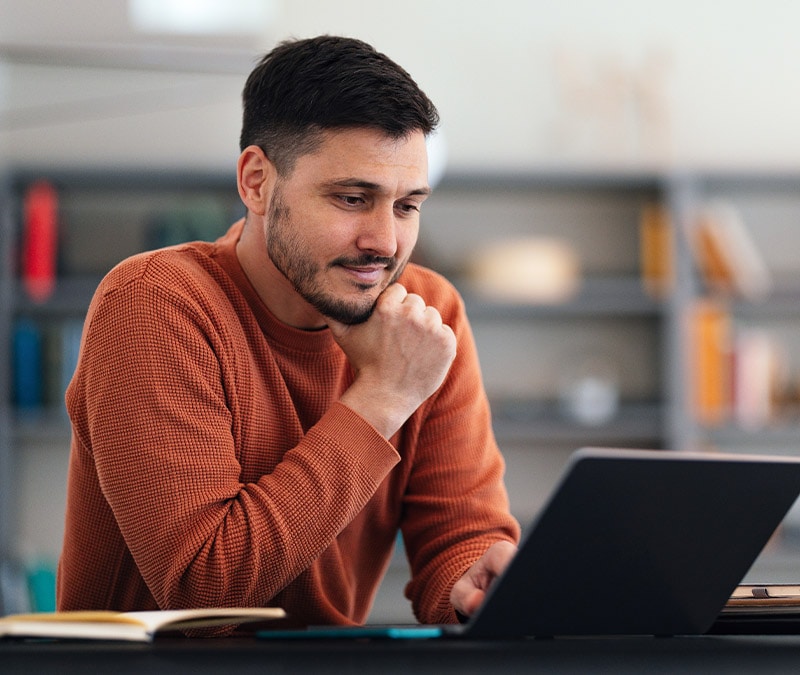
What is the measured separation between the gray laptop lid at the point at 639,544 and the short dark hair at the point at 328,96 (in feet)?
2.07

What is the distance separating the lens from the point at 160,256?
1297mm

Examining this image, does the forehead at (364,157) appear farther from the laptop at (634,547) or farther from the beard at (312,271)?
the laptop at (634,547)

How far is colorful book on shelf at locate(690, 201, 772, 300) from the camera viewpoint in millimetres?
3707

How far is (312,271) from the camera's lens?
4.41 feet

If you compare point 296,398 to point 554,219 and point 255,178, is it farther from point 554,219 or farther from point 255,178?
point 554,219

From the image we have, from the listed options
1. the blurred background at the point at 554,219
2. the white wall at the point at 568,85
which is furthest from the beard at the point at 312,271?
the white wall at the point at 568,85

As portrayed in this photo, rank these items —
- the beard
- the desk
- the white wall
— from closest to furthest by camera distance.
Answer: the desk < the beard < the white wall

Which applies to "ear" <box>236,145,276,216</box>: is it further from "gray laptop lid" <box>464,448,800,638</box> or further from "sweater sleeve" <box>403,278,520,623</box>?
"gray laptop lid" <box>464,448,800,638</box>

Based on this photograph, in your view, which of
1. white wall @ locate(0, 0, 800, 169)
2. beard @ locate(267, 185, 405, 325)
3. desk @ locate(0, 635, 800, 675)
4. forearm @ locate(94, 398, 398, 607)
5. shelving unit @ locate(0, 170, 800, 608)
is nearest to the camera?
desk @ locate(0, 635, 800, 675)

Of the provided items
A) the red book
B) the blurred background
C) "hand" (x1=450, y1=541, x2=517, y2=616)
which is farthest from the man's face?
the red book

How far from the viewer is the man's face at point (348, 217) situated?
130 cm

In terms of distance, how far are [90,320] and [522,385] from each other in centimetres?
288

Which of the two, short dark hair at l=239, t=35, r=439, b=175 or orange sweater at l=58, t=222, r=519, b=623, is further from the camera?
short dark hair at l=239, t=35, r=439, b=175

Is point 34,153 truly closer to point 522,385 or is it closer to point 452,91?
point 452,91
